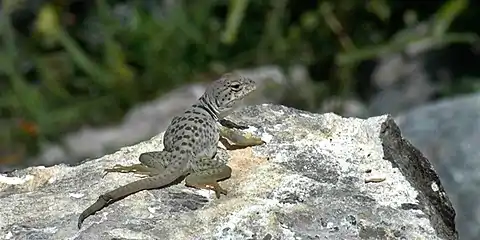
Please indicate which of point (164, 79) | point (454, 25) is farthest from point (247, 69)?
point (454, 25)

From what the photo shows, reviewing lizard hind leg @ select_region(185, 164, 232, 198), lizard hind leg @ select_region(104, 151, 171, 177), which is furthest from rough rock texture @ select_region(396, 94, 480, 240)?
lizard hind leg @ select_region(104, 151, 171, 177)

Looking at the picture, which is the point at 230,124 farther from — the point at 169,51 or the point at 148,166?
the point at 169,51

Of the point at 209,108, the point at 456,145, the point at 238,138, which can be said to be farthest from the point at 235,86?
the point at 456,145

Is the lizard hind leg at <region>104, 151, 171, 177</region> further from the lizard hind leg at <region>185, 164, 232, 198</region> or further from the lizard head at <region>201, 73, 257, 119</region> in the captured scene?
the lizard head at <region>201, 73, 257, 119</region>

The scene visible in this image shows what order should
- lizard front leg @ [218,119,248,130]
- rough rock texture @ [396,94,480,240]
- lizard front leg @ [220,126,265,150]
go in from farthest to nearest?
rough rock texture @ [396,94,480,240], lizard front leg @ [218,119,248,130], lizard front leg @ [220,126,265,150]

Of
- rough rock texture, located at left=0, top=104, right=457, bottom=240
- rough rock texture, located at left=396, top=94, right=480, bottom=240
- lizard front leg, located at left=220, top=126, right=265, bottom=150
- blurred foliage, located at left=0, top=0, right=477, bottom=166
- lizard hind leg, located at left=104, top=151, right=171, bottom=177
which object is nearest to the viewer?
rough rock texture, located at left=0, top=104, right=457, bottom=240

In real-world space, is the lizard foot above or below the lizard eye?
below
